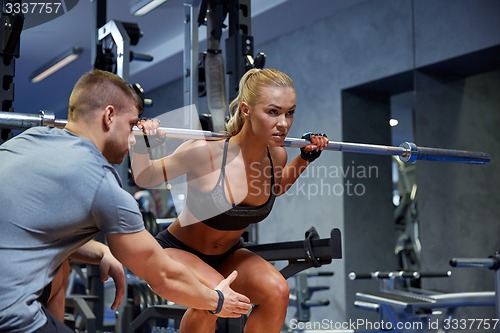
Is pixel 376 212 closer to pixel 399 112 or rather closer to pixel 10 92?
pixel 399 112

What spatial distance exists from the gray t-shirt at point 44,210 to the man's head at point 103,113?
0.26 ft

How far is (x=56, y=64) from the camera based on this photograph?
4.43 metres

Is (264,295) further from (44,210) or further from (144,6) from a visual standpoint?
(144,6)

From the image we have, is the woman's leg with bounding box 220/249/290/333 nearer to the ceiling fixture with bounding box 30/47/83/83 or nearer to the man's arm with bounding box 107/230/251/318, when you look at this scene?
the man's arm with bounding box 107/230/251/318

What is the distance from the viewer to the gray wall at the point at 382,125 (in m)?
5.99

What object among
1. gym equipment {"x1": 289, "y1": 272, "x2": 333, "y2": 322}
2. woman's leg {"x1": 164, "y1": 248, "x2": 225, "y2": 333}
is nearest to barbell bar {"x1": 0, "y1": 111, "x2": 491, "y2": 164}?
woman's leg {"x1": 164, "y1": 248, "x2": 225, "y2": 333}

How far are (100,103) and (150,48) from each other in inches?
252

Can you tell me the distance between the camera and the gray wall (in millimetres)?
5992

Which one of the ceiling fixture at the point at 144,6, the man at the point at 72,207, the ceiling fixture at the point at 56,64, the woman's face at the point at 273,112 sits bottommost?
the man at the point at 72,207

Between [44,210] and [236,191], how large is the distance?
1.04 meters

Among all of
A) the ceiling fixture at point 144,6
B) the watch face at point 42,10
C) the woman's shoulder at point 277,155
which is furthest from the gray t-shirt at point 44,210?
the ceiling fixture at point 144,6

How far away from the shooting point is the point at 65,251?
5.85ft

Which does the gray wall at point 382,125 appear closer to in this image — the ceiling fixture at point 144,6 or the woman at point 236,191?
the ceiling fixture at point 144,6

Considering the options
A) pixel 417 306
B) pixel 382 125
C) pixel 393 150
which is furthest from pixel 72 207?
pixel 382 125
